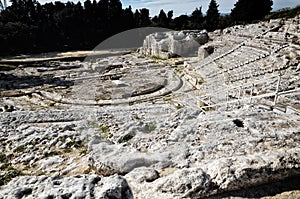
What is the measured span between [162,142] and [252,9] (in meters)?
38.1

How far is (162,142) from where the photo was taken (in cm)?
588

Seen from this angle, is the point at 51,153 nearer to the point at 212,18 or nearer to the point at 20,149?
the point at 20,149

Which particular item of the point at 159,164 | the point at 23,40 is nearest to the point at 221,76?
the point at 159,164

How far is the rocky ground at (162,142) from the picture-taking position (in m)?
3.72

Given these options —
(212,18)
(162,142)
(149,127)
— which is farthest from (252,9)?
(162,142)

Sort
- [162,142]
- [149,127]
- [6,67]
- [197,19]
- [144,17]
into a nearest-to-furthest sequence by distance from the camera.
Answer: [162,142] < [149,127] < [6,67] < [197,19] < [144,17]

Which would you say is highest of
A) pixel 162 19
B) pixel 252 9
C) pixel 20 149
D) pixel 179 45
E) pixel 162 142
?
pixel 252 9

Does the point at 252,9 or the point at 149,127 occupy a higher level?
the point at 252,9

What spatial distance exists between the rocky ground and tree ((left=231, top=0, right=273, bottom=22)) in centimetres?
2359

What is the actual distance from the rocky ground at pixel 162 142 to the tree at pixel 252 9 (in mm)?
23588

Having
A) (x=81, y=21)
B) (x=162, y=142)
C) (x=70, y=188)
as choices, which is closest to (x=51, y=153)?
(x=162, y=142)

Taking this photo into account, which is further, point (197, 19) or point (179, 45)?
point (197, 19)

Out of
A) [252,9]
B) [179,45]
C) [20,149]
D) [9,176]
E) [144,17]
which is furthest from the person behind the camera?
[144,17]

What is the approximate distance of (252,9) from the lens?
3725 centimetres
